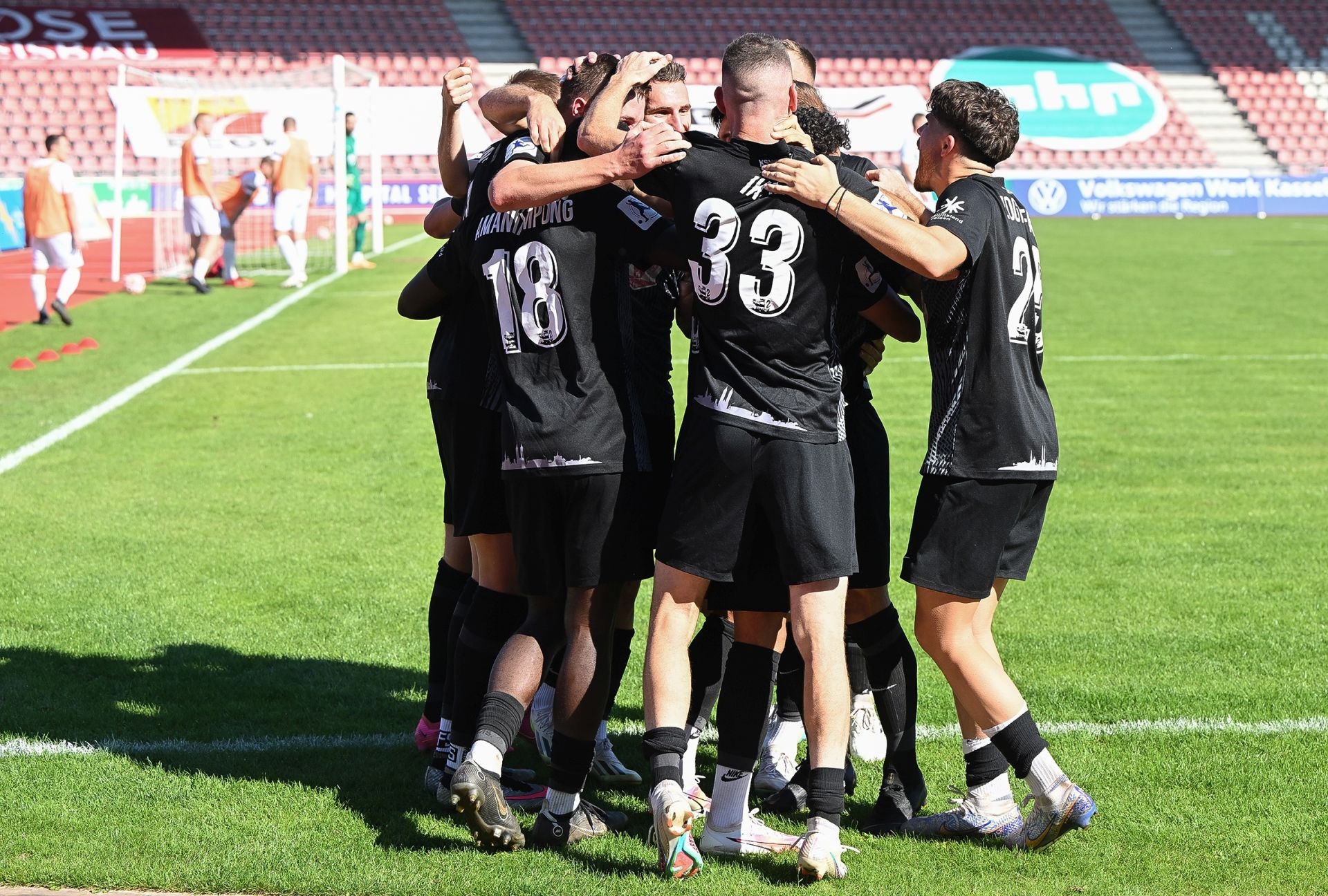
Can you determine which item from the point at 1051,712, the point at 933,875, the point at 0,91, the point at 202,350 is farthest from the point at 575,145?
the point at 0,91

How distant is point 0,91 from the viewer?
36.3m

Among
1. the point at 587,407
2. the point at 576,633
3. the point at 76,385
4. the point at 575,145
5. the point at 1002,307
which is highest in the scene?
the point at 575,145

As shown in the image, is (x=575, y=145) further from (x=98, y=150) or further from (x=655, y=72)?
(x=98, y=150)

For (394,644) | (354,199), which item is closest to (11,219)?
(354,199)

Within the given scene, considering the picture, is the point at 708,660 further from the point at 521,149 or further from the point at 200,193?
the point at 200,193

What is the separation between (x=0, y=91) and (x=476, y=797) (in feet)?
126

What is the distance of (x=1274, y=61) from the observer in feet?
147

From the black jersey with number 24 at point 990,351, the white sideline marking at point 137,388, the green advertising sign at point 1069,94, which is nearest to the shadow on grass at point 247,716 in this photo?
the black jersey with number 24 at point 990,351

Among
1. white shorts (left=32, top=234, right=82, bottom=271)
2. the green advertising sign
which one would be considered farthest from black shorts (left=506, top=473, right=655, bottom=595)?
the green advertising sign

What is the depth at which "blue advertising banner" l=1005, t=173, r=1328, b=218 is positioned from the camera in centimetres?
3731

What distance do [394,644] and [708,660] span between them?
70.5 inches

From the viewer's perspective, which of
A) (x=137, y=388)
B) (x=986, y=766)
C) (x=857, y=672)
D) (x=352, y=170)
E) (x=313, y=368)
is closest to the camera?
(x=986, y=766)

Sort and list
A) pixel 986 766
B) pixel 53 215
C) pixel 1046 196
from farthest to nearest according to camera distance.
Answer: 1. pixel 1046 196
2. pixel 53 215
3. pixel 986 766

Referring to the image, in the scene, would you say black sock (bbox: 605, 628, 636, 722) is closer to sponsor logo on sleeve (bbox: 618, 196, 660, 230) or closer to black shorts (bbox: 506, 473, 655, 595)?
black shorts (bbox: 506, 473, 655, 595)
